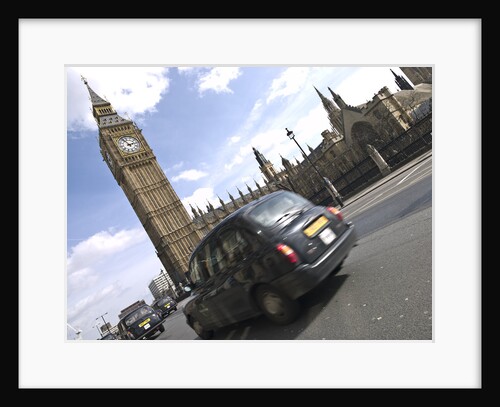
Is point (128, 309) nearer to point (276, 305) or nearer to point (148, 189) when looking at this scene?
point (148, 189)

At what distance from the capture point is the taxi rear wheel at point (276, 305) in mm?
3361

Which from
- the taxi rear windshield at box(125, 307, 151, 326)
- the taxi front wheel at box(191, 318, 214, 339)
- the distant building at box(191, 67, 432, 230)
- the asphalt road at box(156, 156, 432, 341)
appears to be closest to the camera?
the asphalt road at box(156, 156, 432, 341)

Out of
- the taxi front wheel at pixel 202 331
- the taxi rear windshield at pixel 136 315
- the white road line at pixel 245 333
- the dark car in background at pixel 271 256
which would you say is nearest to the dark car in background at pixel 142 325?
the taxi rear windshield at pixel 136 315

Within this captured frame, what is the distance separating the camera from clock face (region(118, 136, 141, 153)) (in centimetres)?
5978

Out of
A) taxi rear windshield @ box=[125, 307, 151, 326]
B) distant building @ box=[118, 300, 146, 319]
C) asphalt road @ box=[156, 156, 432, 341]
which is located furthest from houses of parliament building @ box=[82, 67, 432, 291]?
asphalt road @ box=[156, 156, 432, 341]

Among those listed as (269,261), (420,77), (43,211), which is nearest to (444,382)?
(269,261)

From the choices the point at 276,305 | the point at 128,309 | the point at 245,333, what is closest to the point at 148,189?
the point at 128,309

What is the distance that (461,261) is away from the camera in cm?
321

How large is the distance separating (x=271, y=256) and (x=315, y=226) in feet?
2.34

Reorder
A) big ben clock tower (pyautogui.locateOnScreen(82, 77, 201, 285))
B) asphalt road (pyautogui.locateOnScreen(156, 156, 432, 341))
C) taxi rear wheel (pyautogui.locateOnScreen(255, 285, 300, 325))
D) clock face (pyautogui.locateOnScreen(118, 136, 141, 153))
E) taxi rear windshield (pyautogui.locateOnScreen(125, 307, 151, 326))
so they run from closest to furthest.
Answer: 1. asphalt road (pyautogui.locateOnScreen(156, 156, 432, 341))
2. taxi rear wheel (pyautogui.locateOnScreen(255, 285, 300, 325))
3. taxi rear windshield (pyautogui.locateOnScreen(125, 307, 151, 326))
4. big ben clock tower (pyautogui.locateOnScreen(82, 77, 201, 285))
5. clock face (pyautogui.locateOnScreen(118, 136, 141, 153))

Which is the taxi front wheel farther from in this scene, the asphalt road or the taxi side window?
the taxi side window

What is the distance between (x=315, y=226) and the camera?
3.49 metres

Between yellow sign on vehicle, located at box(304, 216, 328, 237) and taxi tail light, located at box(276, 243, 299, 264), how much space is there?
0.33 metres
